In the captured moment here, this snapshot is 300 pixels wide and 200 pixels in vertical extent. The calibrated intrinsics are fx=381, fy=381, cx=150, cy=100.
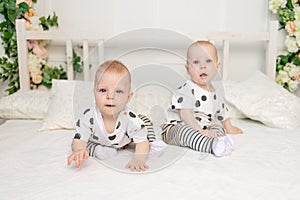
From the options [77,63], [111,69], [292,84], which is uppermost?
[111,69]

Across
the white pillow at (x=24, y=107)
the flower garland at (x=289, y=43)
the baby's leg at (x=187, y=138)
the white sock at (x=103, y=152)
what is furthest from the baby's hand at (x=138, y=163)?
Result: the flower garland at (x=289, y=43)

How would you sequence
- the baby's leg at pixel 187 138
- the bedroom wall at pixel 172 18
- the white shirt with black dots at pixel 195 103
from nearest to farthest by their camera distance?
the baby's leg at pixel 187 138 < the white shirt with black dots at pixel 195 103 < the bedroom wall at pixel 172 18

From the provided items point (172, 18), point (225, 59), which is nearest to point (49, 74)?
point (172, 18)

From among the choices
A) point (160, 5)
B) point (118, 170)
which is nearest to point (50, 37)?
point (160, 5)

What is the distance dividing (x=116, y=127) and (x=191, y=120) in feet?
1.11

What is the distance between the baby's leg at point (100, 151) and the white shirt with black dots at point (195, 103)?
1.01ft

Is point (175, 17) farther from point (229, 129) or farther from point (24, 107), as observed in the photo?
point (24, 107)

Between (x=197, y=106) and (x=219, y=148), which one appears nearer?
(x=219, y=148)

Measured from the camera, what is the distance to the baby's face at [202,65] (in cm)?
153

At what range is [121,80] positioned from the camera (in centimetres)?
121

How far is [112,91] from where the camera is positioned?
1.21 m

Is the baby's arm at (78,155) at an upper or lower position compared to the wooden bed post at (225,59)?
lower

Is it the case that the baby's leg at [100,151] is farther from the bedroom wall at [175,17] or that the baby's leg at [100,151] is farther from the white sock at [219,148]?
the bedroom wall at [175,17]

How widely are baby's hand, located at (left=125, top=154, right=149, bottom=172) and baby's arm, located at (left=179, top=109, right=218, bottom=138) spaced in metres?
0.29
